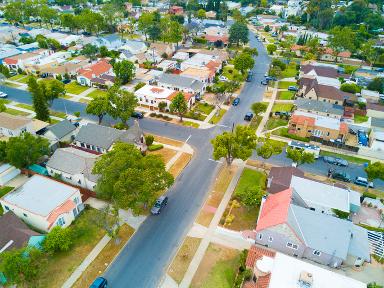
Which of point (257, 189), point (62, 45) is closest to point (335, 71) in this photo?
point (257, 189)

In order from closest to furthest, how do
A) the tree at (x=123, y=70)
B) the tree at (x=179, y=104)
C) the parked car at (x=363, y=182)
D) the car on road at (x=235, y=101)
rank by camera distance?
the parked car at (x=363, y=182)
the tree at (x=179, y=104)
the car on road at (x=235, y=101)
the tree at (x=123, y=70)

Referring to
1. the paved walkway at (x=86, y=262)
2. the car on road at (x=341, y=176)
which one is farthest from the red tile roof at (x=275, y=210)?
the paved walkway at (x=86, y=262)

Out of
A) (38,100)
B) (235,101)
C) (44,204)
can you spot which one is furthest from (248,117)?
(44,204)

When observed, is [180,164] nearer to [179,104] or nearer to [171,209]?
[171,209]

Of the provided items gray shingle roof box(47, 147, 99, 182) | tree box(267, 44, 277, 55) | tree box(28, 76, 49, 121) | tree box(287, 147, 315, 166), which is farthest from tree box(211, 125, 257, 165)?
tree box(267, 44, 277, 55)

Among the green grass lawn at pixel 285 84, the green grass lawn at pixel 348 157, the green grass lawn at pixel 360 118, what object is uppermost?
the green grass lawn at pixel 285 84

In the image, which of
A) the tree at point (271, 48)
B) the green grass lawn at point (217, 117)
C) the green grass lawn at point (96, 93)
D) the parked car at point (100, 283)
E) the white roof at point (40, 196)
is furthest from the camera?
the tree at point (271, 48)

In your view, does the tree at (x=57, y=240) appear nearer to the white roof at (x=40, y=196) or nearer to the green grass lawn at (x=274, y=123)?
the white roof at (x=40, y=196)
